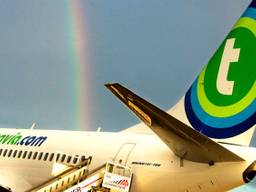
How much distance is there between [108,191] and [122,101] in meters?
4.43

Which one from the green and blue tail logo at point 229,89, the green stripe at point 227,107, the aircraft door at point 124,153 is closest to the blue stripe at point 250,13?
the green and blue tail logo at point 229,89

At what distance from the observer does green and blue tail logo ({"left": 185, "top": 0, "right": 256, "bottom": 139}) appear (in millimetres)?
13477

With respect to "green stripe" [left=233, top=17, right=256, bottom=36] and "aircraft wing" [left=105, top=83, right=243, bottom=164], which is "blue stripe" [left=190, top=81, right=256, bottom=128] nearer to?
"aircraft wing" [left=105, top=83, right=243, bottom=164]

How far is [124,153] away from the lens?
15078mm

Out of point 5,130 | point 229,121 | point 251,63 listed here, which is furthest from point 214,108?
point 5,130

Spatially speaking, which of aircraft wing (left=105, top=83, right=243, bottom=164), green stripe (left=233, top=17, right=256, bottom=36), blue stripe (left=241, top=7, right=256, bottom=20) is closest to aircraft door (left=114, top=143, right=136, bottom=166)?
aircraft wing (left=105, top=83, right=243, bottom=164)

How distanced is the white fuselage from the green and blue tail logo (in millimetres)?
995

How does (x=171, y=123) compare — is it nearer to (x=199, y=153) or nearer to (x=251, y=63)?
(x=199, y=153)

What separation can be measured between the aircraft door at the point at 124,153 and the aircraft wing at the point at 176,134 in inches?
76.1

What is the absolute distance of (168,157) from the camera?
1373cm

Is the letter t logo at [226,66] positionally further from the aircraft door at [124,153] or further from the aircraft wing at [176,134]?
the aircraft door at [124,153]

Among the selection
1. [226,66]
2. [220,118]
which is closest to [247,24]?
[226,66]

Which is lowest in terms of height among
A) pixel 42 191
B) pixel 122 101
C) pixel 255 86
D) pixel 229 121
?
pixel 42 191

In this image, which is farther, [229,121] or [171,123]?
[229,121]
